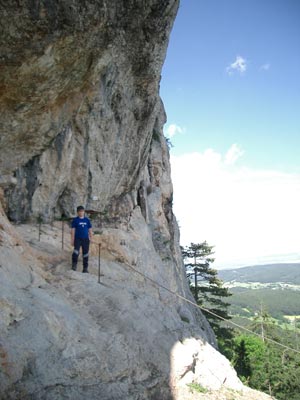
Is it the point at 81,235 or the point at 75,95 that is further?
the point at 75,95

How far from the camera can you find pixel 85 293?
8461 millimetres

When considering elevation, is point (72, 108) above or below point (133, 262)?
above

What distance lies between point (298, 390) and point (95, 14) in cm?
3591

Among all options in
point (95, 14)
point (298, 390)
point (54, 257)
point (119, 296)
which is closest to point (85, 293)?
point (119, 296)

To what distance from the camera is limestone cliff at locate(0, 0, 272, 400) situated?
6047 mm

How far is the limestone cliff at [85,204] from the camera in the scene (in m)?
6.05

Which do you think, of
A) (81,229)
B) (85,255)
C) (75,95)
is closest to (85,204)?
(81,229)

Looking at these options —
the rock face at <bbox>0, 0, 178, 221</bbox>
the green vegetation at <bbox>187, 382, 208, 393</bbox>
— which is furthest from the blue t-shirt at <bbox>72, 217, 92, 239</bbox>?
the green vegetation at <bbox>187, 382, 208, 393</bbox>

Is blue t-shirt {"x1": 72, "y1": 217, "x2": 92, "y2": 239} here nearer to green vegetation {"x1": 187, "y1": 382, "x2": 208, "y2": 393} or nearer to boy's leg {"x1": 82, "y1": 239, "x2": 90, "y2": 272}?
boy's leg {"x1": 82, "y1": 239, "x2": 90, "y2": 272}

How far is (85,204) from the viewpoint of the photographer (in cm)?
1384

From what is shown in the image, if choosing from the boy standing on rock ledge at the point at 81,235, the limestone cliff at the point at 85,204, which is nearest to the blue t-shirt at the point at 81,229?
the boy standing on rock ledge at the point at 81,235

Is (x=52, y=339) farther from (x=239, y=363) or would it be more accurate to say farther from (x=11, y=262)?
(x=239, y=363)

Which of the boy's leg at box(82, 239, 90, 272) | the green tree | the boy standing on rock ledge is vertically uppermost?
the boy standing on rock ledge

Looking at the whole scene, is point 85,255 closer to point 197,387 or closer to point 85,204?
point 85,204
